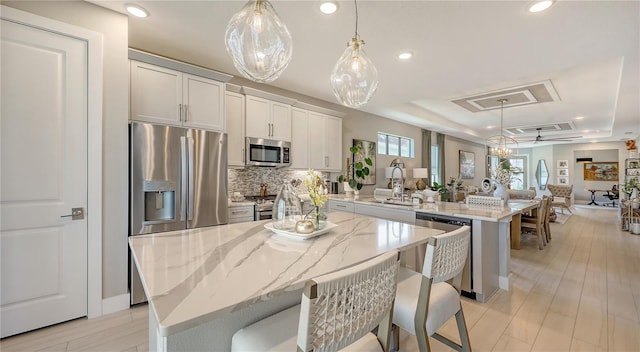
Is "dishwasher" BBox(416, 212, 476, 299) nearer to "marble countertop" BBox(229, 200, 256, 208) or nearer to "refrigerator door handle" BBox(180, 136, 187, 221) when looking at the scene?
"marble countertop" BBox(229, 200, 256, 208)

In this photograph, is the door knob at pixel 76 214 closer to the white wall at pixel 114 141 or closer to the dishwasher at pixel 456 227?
the white wall at pixel 114 141

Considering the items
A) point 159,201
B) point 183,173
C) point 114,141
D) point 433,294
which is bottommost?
point 433,294

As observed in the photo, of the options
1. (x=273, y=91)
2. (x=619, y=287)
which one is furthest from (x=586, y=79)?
(x=273, y=91)

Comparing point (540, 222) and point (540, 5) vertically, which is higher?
point (540, 5)

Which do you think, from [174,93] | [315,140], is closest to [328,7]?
[174,93]

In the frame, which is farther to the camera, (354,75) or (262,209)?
(262,209)

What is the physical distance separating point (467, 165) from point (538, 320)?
8.84m

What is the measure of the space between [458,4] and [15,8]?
136 inches

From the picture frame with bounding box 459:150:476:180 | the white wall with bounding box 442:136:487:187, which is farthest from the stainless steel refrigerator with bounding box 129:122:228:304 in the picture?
the picture frame with bounding box 459:150:476:180

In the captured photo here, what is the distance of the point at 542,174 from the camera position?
12086 millimetres

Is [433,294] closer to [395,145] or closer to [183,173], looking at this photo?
[183,173]

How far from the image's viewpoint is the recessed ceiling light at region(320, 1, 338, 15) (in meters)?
2.16

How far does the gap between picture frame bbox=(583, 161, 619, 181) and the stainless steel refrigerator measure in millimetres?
15014

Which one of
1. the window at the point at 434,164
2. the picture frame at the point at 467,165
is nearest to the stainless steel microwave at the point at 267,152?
the window at the point at 434,164
